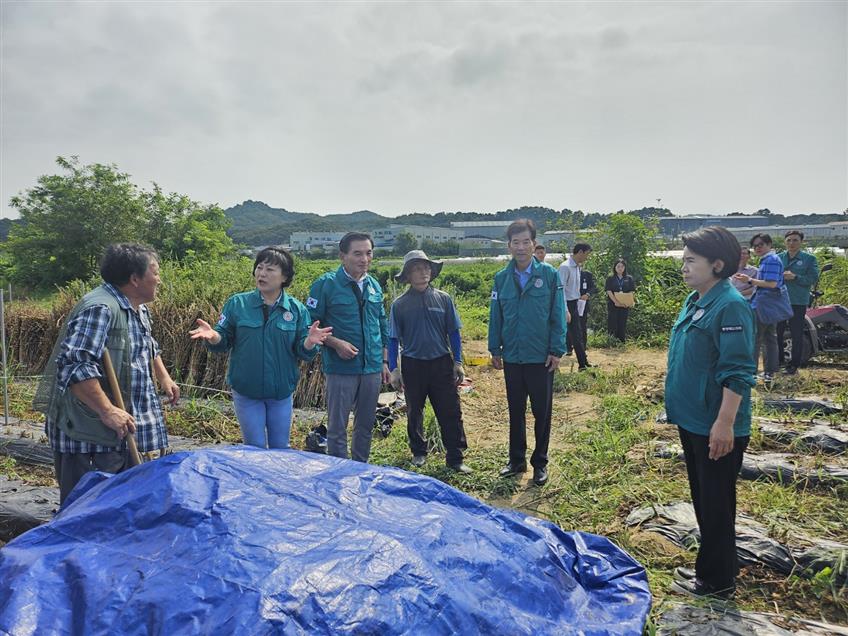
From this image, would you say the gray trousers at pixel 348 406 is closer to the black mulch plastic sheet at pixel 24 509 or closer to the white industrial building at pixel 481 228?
the black mulch plastic sheet at pixel 24 509

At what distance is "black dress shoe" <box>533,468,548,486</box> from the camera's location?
386 centimetres

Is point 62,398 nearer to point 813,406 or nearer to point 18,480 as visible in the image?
point 18,480

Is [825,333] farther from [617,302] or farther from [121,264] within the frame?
[121,264]

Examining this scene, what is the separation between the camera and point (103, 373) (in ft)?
7.76

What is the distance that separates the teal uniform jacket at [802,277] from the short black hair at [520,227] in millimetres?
4496

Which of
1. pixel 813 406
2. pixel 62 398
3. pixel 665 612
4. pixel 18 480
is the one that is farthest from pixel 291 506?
pixel 813 406

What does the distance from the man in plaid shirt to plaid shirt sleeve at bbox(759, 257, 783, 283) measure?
6.07 metres

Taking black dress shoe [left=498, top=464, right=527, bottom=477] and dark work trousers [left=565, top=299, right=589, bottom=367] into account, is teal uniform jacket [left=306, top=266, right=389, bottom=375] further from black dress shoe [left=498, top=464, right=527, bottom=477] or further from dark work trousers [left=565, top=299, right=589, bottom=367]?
dark work trousers [left=565, top=299, right=589, bottom=367]

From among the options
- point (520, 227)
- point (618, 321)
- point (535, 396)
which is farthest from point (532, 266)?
point (618, 321)

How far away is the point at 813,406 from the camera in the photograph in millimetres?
4871

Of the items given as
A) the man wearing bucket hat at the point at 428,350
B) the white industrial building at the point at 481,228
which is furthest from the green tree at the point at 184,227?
the white industrial building at the point at 481,228

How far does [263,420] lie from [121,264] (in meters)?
1.14

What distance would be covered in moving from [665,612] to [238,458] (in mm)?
1776

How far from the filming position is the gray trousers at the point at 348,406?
3635mm
